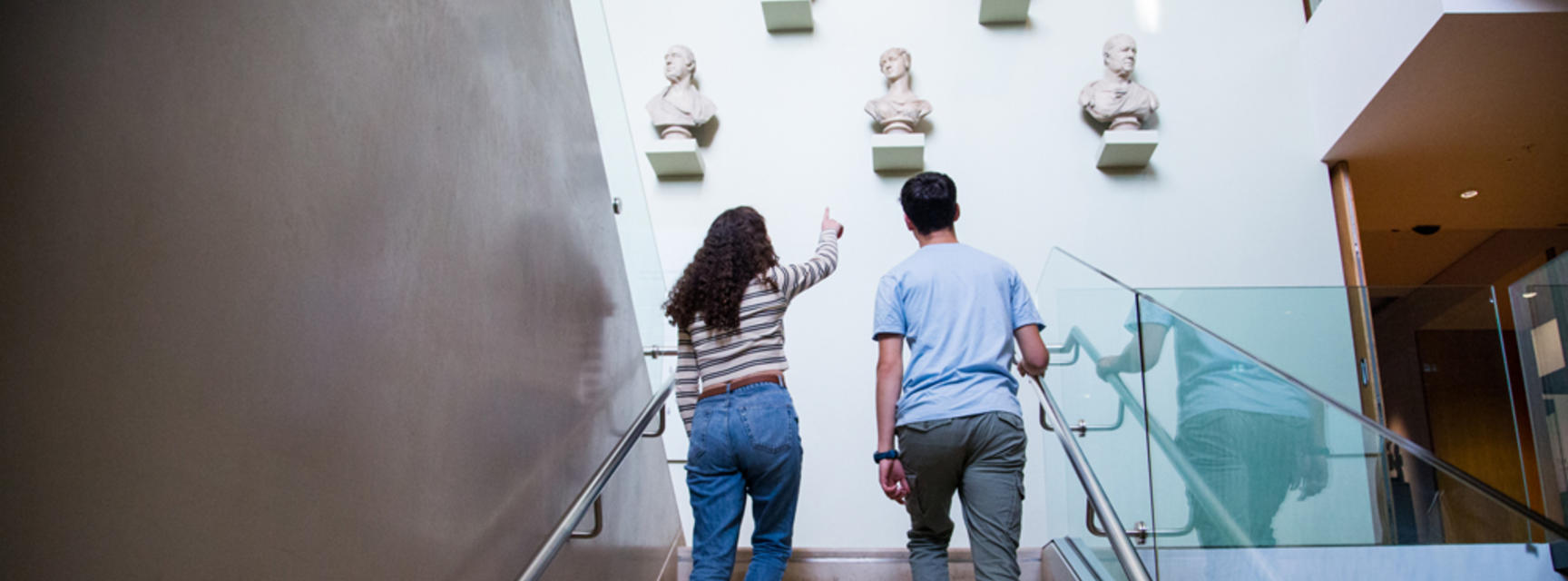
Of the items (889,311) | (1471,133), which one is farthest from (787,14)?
(1471,133)

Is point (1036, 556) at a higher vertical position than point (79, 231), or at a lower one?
lower

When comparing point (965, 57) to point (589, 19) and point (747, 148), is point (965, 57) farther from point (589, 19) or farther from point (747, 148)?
point (589, 19)

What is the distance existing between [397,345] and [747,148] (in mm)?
3953

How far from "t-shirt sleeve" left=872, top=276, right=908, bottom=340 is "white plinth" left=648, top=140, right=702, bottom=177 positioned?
8.96 ft

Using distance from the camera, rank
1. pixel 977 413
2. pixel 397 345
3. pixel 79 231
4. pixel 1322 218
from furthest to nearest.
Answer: pixel 1322 218 < pixel 977 413 < pixel 397 345 < pixel 79 231

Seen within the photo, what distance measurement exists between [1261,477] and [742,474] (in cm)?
127

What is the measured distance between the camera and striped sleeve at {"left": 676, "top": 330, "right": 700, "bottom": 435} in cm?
289

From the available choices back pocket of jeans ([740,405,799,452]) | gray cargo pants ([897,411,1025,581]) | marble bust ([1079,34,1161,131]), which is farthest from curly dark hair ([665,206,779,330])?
marble bust ([1079,34,1161,131])

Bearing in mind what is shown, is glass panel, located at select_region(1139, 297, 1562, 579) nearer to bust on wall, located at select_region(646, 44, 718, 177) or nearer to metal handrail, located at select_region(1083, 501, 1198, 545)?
metal handrail, located at select_region(1083, 501, 1198, 545)

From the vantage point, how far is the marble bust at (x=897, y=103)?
5285mm

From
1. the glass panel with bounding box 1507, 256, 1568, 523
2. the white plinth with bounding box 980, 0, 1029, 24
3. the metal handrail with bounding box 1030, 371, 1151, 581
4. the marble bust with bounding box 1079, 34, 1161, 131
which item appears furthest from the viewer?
the white plinth with bounding box 980, 0, 1029, 24

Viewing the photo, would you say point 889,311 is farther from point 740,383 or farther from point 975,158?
point 975,158

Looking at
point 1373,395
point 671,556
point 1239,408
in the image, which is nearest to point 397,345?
point 1239,408

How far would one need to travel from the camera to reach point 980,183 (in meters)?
5.43
